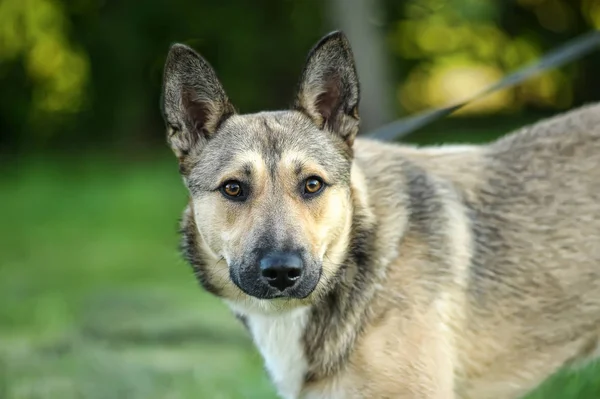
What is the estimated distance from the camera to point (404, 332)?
12.6 feet

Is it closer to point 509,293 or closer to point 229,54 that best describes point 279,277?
point 509,293

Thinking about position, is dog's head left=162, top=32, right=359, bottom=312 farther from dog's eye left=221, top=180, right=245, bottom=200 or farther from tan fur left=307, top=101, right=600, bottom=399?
tan fur left=307, top=101, right=600, bottom=399

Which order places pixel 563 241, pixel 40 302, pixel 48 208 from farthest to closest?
pixel 48 208 < pixel 40 302 < pixel 563 241

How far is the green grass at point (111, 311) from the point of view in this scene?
5945mm

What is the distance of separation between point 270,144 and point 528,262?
1268mm

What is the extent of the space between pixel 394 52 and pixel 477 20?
2.32 metres

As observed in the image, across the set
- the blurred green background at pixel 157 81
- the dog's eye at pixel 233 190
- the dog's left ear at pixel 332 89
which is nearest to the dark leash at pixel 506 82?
the dog's left ear at pixel 332 89

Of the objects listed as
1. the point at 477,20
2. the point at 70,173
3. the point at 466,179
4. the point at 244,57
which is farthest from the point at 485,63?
the point at 466,179

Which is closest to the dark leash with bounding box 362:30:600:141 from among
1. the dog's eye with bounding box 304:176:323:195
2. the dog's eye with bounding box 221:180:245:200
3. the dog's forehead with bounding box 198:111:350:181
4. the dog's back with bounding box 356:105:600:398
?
the dog's back with bounding box 356:105:600:398

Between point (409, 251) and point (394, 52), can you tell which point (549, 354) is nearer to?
point (409, 251)

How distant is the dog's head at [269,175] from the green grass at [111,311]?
1709 millimetres

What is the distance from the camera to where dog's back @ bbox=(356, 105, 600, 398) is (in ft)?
13.4

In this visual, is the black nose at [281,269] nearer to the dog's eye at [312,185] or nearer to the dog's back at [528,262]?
the dog's eye at [312,185]

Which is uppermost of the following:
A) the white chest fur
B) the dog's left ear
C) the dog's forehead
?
the dog's left ear
